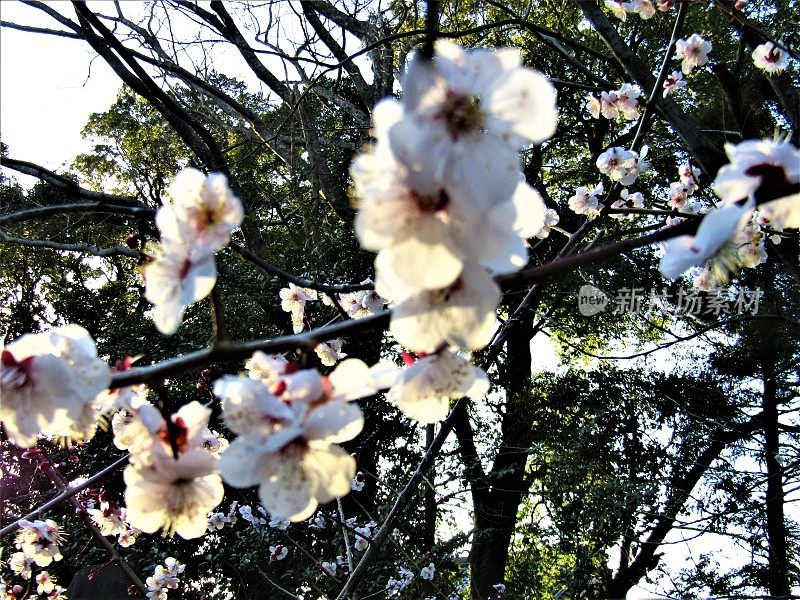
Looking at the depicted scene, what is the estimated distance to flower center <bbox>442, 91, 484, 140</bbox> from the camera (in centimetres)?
50

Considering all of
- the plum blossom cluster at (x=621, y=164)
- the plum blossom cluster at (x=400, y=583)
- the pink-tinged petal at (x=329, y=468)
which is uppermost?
the plum blossom cluster at (x=621, y=164)

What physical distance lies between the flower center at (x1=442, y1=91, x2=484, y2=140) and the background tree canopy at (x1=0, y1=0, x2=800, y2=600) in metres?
2.41

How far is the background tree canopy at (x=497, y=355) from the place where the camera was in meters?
3.98

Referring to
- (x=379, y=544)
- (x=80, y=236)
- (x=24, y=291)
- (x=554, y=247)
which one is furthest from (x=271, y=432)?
(x=24, y=291)

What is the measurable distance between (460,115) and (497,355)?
2.83 m

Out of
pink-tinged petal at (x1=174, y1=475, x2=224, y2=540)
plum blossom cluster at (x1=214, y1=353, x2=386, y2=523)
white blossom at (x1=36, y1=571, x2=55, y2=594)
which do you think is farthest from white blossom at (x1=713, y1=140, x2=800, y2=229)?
white blossom at (x1=36, y1=571, x2=55, y2=594)

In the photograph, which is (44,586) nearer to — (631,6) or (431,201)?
(431,201)

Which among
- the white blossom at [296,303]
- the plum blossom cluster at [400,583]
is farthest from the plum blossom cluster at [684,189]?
the plum blossom cluster at [400,583]

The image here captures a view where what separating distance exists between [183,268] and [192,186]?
0.10 metres

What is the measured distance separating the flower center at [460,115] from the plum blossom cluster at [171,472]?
41cm

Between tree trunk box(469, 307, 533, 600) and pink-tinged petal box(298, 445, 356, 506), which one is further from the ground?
tree trunk box(469, 307, 533, 600)

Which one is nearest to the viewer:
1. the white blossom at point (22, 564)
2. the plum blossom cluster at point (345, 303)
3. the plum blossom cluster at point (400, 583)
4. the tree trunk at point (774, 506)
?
the plum blossom cluster at point (345, 303)

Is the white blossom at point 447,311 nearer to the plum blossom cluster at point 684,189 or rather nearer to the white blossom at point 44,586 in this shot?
the plum blossom cluster at point 684,189

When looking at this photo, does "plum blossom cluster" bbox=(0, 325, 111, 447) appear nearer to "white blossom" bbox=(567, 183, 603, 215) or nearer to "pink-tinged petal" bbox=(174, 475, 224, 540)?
"pink-tinged petal" bbox=(174, 475, 224, 540)
